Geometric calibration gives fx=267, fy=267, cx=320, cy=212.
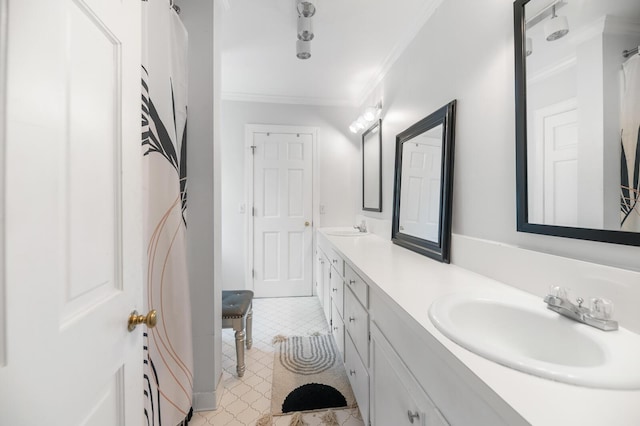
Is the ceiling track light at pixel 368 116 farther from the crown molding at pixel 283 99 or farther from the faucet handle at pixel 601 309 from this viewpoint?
the faucet handle at pixel 601 309

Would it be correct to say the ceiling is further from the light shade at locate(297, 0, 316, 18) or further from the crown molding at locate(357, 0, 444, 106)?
the light shade at locate(297, 0, 316, 18)

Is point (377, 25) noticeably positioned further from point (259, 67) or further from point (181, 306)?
point (181, 306)

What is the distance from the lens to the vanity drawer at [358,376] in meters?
1.22

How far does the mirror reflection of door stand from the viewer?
60.6 inches

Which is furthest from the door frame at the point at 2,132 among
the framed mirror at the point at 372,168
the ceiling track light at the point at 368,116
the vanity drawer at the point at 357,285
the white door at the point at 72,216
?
the ceiling track light at the point at 368,116

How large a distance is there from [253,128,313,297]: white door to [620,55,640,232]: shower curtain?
8.90 ft

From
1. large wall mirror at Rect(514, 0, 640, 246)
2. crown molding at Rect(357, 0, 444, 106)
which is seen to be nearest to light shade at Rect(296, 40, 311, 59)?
crown molding at Rect(357, 0, 444, 106)

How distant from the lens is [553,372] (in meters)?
0.47

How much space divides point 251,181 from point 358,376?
238 centimetres

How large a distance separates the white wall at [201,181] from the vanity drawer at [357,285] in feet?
2.48

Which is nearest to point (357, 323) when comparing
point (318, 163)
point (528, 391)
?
point (528, 391)

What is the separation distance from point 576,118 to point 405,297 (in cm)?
76

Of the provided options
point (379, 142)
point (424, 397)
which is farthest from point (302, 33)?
point (424, 397)

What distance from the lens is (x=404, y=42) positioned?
6.46ft
